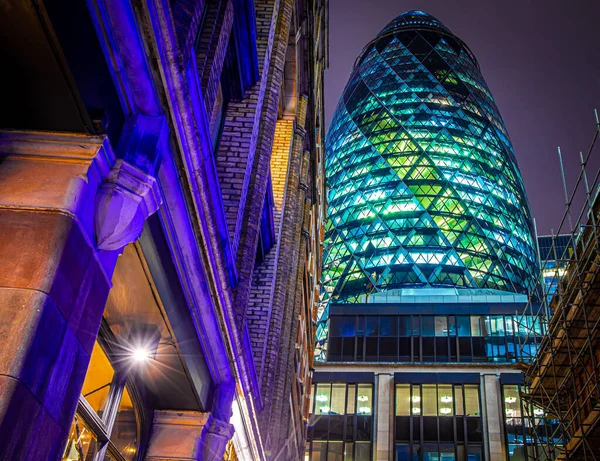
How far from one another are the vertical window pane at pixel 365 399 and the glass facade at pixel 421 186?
13049 millimetres

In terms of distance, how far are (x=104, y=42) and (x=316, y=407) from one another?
4716 cm

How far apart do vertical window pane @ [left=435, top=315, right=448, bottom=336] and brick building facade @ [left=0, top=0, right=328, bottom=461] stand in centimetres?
4175

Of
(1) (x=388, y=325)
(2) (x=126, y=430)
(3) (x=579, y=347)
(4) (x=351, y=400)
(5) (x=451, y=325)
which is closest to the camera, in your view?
(2) (x=126, y=430)

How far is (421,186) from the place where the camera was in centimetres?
8412

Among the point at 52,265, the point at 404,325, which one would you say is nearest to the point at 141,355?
the point at 52,265

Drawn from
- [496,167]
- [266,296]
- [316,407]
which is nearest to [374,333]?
[316,407]

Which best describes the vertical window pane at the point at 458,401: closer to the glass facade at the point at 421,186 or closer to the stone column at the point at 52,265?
the glass facade at the point at 421,186

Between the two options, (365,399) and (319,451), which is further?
(365,399)

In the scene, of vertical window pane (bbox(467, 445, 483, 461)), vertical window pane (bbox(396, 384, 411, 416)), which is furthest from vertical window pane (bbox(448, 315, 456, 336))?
vertical window pane (bbox(467, 445, 483, 461))

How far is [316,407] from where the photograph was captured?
5009 cm

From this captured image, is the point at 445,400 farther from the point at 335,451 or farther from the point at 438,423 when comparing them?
the point at 335,451

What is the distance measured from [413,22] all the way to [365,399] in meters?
82.3

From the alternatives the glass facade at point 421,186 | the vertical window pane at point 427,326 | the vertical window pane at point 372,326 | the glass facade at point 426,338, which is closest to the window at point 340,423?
the glass facade at point 426,338

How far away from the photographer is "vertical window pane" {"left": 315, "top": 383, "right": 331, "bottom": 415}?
49938 mm
